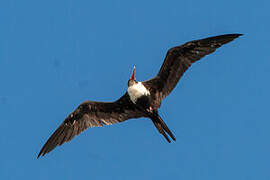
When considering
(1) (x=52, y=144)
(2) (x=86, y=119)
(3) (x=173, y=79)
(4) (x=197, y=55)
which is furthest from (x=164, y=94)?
(1) (x=52, y=144)

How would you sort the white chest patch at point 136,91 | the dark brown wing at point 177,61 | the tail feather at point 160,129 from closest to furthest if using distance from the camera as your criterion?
1. the tail feather at point 160,129
2. the dark brown wing at point 177,61
3. the white chest patch at point 136,91

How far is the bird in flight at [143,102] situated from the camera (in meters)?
14.5

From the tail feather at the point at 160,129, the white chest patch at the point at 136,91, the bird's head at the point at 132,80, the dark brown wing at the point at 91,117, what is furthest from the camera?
the dark brown wing at the point at 91,117

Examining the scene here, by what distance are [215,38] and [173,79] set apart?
1.65 m

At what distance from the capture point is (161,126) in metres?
14.3

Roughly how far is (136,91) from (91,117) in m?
1.77

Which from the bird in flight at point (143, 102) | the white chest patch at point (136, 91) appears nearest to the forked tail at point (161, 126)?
the bird in flight at point (143, 102)

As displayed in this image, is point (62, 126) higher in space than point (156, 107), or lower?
higher

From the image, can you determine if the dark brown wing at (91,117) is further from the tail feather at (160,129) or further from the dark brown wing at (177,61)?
the dark brown wing at (177,61)

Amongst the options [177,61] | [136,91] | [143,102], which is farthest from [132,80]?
[177,61]

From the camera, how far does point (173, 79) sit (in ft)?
48.6

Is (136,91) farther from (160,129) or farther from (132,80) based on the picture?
(160,129)

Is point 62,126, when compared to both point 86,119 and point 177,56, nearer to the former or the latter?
point 86,119

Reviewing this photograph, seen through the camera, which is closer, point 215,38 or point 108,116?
point 215,38
